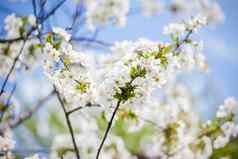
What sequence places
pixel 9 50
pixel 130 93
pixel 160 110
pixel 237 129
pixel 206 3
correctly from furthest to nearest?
pixel 206 3 < pixel 160 110 < pixel 9 50 < pixel 237 129 < pixel 130 93

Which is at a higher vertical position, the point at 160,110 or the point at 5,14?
the point at 5,14

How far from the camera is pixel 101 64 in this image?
249 cm

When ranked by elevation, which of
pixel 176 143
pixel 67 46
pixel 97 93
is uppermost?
pixel 67 46

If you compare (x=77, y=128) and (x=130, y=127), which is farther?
(x=77, y=128)

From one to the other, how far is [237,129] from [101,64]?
864mm

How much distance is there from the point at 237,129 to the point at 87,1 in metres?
1.35

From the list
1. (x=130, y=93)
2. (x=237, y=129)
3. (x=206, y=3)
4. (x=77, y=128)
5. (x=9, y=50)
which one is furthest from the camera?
(x=77, y=128)

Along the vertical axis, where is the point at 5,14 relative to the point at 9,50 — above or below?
above

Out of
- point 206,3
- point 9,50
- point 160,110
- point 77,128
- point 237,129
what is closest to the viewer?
point 237,129

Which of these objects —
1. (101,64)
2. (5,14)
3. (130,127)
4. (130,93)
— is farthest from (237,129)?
(5,14)

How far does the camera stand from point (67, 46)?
1.58m

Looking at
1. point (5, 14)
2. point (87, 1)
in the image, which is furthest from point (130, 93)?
point (87, 1)

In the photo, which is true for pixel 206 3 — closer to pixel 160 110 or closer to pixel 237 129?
pixel 160 110

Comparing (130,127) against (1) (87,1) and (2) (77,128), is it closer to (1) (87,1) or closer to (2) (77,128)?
(1) (87,1)
